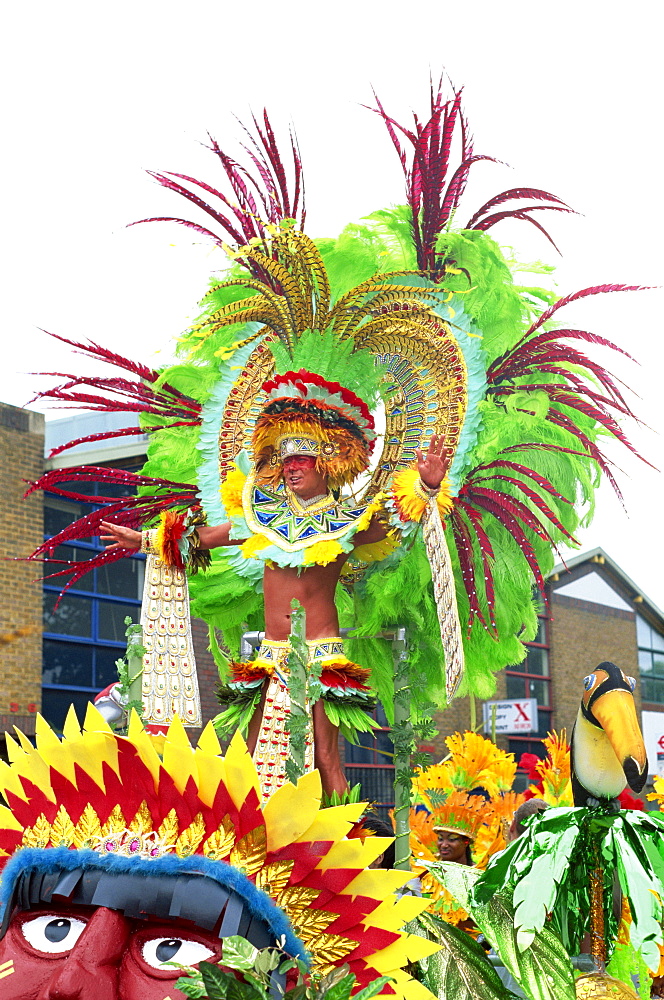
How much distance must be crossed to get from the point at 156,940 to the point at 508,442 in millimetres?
2639

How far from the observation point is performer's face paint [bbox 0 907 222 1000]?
1852 mm

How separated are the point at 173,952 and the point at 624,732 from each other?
1.20 m

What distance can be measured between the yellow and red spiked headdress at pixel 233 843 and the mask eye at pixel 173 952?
0.11m

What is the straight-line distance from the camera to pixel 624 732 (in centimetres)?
258

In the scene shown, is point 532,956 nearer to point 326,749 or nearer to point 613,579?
point 326,749

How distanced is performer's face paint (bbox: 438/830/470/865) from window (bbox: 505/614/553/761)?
43.7ft

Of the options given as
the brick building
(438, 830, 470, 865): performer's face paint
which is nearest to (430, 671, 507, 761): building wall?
the brick building

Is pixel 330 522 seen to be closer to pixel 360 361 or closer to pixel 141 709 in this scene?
pixel 360 361

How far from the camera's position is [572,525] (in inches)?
171

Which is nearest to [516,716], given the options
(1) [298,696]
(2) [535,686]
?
(2) [535,686]

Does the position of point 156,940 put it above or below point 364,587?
below

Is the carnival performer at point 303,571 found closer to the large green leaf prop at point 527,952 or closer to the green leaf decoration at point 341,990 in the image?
the large green leaf prop at point 527,952

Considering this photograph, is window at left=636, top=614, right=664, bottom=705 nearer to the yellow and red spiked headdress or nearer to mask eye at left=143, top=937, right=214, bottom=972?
the yellow and red spiked headdress

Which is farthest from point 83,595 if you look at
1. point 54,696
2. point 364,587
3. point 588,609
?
point 588,609
